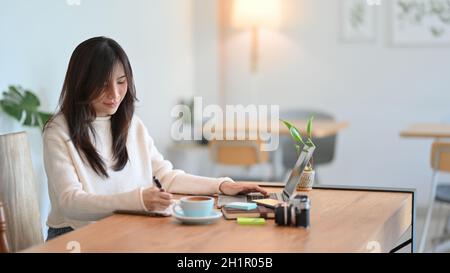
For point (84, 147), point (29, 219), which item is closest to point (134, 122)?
point (84, 147)

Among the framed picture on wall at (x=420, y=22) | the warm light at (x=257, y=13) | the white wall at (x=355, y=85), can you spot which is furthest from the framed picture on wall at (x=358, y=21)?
the warm light at (x=257, y=13)

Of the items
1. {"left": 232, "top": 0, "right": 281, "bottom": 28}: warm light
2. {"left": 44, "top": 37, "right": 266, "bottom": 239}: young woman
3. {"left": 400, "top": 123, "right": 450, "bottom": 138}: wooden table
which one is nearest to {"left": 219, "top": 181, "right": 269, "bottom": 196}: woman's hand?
{"left": 44, "top": 37, "right": 266, "bottom": 239}: young woman

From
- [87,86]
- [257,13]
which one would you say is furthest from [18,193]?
[257,13]

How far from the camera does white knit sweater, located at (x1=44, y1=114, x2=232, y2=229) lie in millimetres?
1797

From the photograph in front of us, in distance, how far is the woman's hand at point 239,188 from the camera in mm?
1982

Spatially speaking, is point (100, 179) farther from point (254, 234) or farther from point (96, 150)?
point (254, 234)

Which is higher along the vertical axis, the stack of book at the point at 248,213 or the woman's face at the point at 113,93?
the woman's face at the point at 113,93

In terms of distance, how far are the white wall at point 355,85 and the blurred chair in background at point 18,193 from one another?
12.0 feet

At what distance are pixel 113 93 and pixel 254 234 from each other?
2.19ft

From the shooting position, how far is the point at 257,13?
5.24 m

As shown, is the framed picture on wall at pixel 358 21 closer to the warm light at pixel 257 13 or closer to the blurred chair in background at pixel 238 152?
the warm light at pixel 257 13

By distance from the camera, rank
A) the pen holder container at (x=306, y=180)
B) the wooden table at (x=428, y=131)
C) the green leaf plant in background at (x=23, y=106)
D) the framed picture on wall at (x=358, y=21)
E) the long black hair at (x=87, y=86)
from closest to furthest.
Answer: the long black hair at (x=87, y=86)
the pen holder container at (x=306, y=180)
the green leaf plant in background at (x=23, y=106)
the wooden table at (x=428, y=131)
the framed picture on wall at (x=358, y=21)
